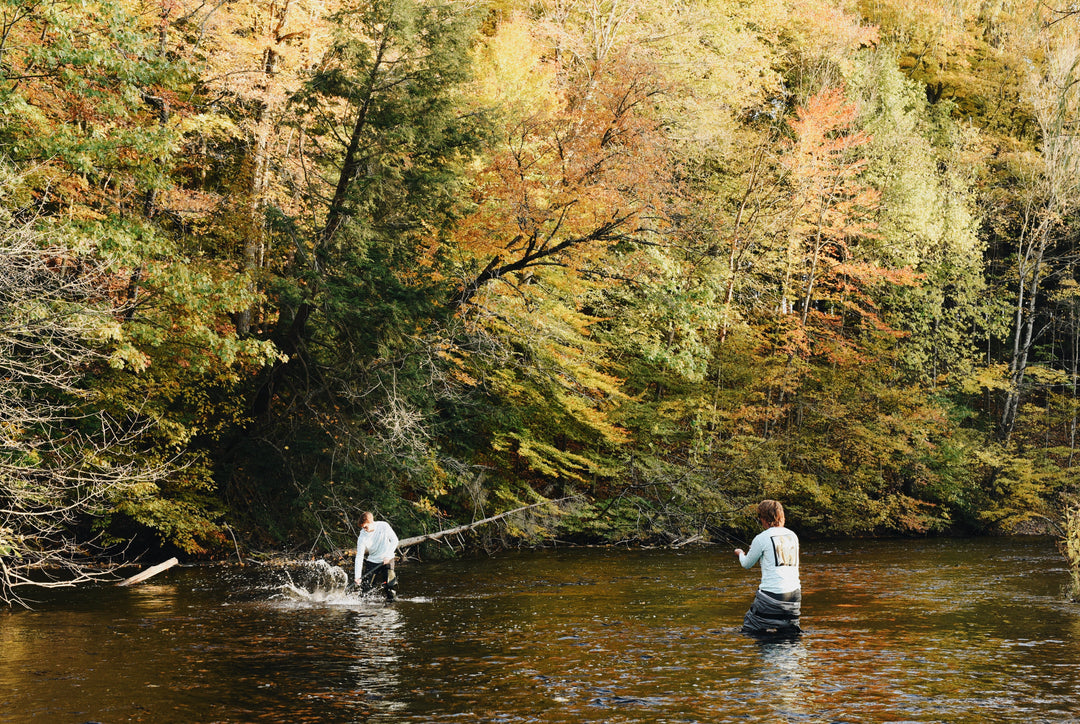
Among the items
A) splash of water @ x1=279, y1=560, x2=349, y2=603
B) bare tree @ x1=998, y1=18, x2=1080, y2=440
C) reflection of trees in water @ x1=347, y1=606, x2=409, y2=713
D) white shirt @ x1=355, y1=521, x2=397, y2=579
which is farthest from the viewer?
bare tree @ x1=998, y1=18, x2=1080, y2=440

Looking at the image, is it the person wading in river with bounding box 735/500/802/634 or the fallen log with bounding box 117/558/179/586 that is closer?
the person wading in river with bounding box 735/500/802/634

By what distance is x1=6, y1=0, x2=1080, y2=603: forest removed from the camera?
653 inches

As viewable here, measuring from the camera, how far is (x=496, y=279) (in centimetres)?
2370

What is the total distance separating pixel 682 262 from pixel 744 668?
20.5 meters

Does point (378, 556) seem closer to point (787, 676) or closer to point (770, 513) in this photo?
point (770, 513)

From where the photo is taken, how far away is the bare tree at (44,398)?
13.2m

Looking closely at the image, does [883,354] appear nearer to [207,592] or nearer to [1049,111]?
[1049,111]

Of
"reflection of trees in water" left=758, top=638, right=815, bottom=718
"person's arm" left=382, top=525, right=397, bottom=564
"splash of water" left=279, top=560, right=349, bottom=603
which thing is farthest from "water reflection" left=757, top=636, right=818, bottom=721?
"splash of water" left=279, top=560, right=349, bottom=603

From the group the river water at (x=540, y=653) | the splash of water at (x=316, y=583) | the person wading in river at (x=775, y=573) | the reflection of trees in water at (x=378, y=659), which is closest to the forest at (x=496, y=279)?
the splash of water at (x=316, y=583)

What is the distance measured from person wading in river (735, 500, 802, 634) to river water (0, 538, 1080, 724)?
0.87 feet

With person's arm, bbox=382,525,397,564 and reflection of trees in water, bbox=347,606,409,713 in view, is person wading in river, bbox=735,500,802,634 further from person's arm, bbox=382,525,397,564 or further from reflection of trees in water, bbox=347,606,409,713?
person's arm, bbox=382,525,397,564

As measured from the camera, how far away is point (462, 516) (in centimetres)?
2608

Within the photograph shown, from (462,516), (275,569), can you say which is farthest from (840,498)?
(275,569)

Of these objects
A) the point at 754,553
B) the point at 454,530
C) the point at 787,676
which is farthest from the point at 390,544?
the point at 787,676
